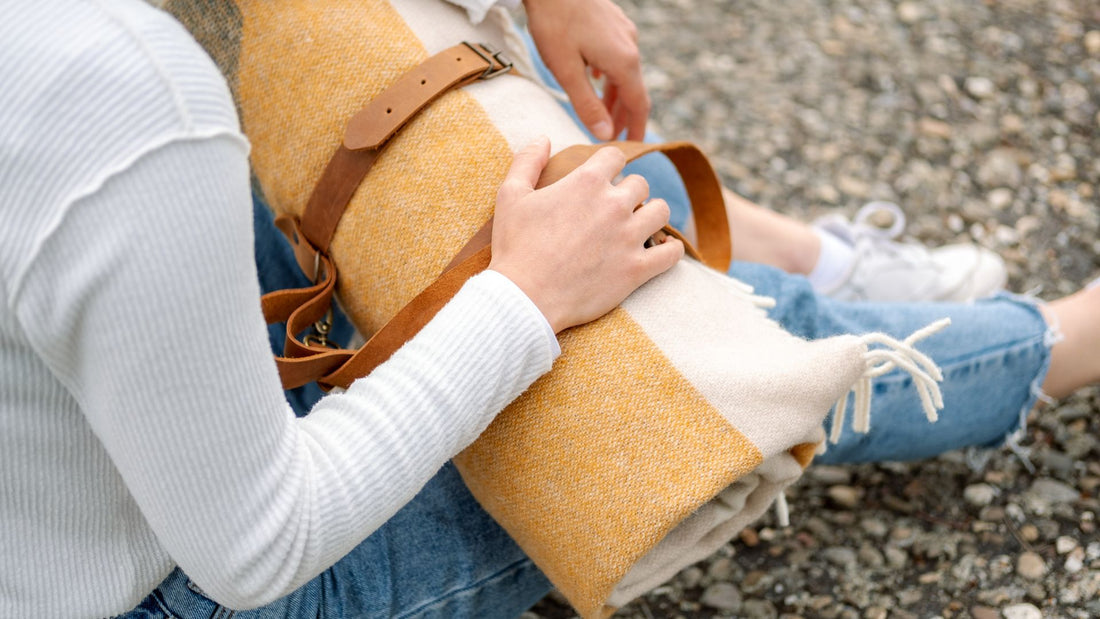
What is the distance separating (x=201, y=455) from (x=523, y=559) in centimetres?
76

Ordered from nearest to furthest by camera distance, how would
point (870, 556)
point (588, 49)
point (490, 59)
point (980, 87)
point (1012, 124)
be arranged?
point (490, 59) → point (588, 49) → point (870, 556) → point (1012, 124) → point (980, 87)

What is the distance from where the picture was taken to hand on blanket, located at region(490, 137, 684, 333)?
1263 mm

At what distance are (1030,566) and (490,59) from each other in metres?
1.47

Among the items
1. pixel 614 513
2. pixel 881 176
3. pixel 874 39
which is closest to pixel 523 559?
pixel 614 513

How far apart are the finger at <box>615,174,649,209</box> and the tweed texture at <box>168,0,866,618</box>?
12 cm

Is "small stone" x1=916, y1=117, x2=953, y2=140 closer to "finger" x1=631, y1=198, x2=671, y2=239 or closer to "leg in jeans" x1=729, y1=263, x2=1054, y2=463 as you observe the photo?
"leg in jeans" x1=729, y1=263, x2=1054, y2=463

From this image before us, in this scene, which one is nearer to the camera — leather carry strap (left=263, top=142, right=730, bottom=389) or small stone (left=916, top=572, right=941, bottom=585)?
leather carry strap (left=263, top=142, right=730, bottom=389)

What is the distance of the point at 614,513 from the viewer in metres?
1.29

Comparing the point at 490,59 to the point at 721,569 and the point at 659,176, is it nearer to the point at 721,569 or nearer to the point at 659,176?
the point at 659,176

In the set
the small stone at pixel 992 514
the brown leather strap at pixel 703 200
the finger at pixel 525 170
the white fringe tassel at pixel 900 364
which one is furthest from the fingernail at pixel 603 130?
the small stone at pixel 992 514

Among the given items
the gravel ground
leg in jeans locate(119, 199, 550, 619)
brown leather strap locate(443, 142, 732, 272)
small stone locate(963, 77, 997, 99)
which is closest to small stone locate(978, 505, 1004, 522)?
the gravel ground

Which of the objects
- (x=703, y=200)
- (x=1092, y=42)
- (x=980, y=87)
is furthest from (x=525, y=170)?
(x=1092, y=42)

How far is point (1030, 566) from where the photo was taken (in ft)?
6.48

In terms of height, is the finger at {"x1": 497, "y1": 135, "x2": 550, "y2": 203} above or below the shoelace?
above
